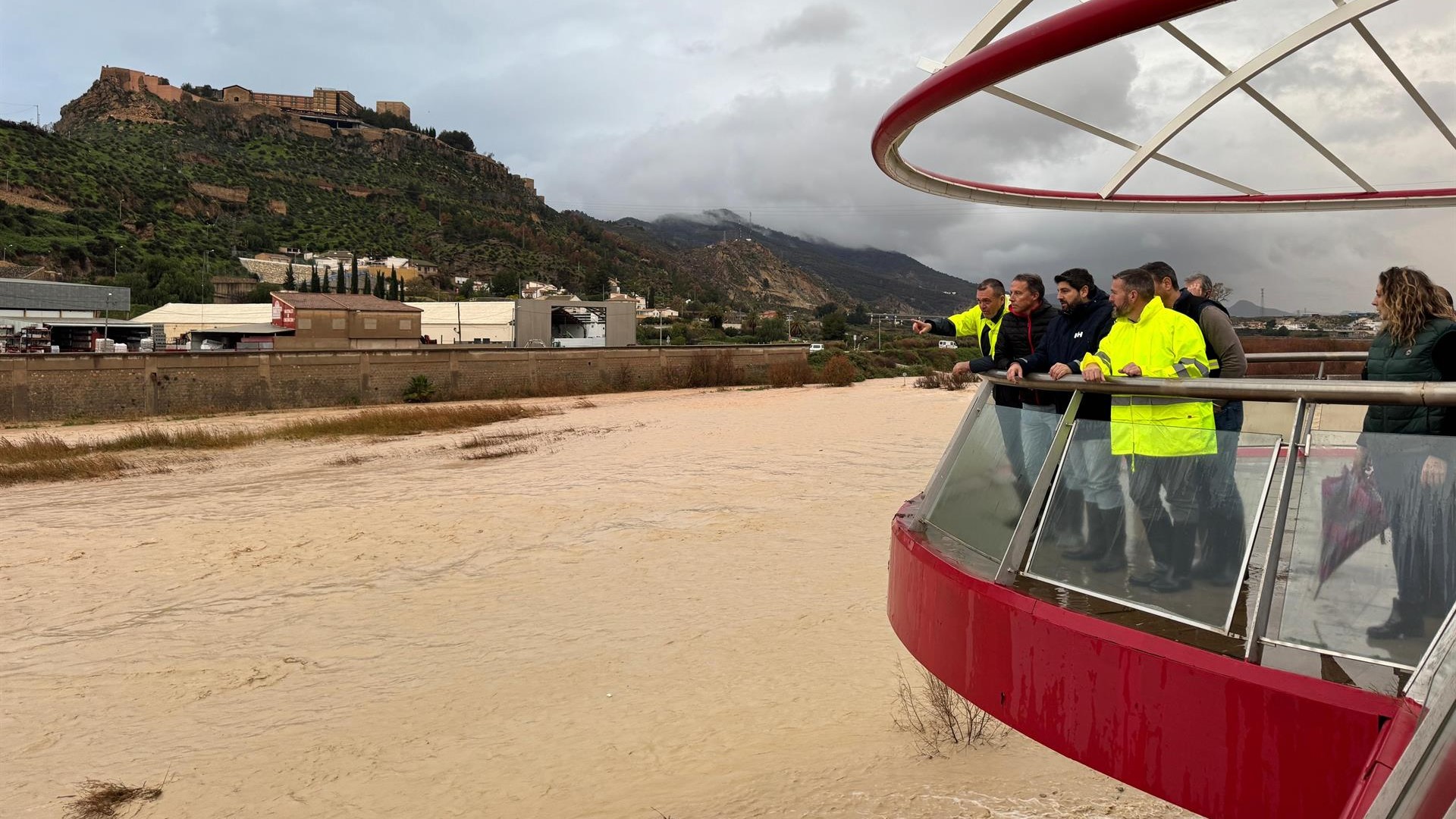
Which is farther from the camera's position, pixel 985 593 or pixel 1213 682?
pixel 985 593

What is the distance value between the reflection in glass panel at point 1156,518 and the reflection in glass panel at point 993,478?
0.21 meters

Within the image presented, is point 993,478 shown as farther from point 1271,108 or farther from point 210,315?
point 210,315

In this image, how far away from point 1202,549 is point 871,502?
13.2 metres

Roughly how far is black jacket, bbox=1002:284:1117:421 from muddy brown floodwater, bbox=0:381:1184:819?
109 inches

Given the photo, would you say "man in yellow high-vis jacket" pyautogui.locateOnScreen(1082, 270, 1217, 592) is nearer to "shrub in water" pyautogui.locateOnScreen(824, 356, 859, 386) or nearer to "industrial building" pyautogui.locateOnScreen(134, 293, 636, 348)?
"shrub in water" pyautogui.locateOnScreen(824, 356, 859, 386)

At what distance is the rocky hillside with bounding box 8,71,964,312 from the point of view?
317 feet

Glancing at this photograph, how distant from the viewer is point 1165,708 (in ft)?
8.76

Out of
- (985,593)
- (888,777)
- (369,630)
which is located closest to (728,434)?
(369,630)

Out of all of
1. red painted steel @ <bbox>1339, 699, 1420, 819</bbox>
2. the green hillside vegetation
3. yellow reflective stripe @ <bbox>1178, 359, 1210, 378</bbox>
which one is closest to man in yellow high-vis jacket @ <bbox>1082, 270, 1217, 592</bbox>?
yellow reflective stripe @ <bbox>1178, 359, 1210, 378</bbox>

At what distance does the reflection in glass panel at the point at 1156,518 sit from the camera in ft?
9.32

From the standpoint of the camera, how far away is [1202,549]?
2.92 m

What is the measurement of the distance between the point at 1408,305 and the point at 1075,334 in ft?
4.64

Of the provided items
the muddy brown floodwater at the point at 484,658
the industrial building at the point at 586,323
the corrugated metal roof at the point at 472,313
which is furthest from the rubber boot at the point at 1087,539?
the corrugated metal roof at the point at 472,313

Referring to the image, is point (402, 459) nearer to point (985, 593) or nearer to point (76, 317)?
point (985, 593)
